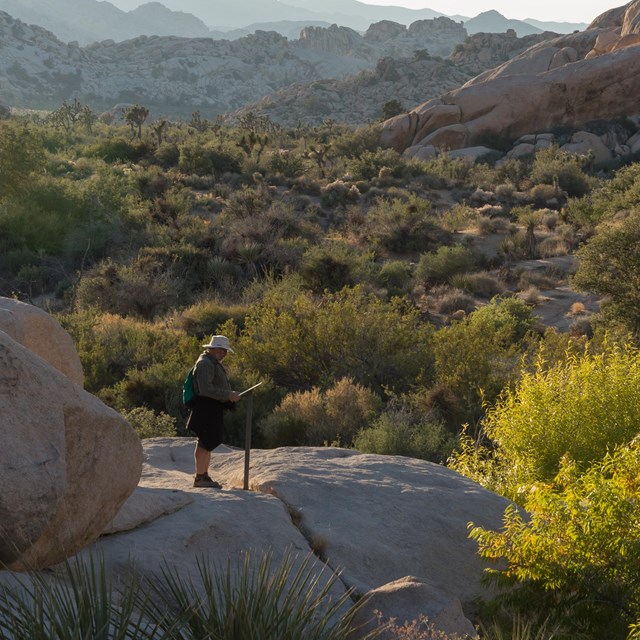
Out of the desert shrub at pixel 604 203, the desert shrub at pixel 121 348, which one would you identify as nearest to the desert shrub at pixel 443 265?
the desert shrub at pixel 604 203

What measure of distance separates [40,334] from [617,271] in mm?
13227

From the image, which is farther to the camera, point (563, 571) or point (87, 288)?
point (87, 288)

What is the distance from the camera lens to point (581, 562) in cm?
551

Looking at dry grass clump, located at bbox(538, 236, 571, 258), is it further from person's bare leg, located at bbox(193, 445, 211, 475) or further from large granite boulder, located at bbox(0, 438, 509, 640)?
person's bare leg, located at bbox(193, 445, 211, 475)

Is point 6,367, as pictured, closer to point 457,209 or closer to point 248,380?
point 248,380

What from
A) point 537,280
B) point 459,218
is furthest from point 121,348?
point 459,218

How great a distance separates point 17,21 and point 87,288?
167 meters

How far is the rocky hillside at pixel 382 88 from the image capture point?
328ft

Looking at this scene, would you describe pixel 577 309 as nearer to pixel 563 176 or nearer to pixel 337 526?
pixel 337 526

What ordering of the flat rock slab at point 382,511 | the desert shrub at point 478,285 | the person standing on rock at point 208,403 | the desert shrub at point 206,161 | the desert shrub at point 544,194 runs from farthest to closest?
the desert shrub at point 206,161
the desert shrub at point 544,194
the desert shrub at point 478,285
the person standing on rock at point 208,403
the flat rock slab at point 382,511

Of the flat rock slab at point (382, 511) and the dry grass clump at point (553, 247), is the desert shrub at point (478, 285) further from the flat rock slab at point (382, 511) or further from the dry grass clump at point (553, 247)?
the flat rock slab at point (382, 511)

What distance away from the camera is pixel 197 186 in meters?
37.2

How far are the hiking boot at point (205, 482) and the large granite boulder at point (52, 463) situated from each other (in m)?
2.00

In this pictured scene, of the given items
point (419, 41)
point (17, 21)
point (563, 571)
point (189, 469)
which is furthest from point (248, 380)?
point (419, 41)
